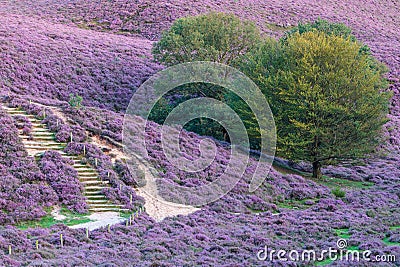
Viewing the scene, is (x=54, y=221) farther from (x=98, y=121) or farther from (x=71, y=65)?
(x=71, y=65)

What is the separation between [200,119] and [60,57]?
61.6ft

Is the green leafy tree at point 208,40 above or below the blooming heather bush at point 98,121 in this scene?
above

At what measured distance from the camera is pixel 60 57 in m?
53.8

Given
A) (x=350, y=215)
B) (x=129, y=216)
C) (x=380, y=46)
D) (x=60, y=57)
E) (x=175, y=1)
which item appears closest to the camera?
(x=129, y=216)

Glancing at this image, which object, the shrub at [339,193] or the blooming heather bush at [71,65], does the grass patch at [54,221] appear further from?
the blooming heather bush at [71,65]

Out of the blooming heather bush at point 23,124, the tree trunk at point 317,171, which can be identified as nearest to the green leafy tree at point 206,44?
the tree trunk at point 317,171

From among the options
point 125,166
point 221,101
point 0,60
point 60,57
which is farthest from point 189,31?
point 125,166

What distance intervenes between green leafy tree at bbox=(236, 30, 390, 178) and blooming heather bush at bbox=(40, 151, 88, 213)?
1552 centimetres

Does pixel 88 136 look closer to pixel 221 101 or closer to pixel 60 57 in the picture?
pixel 221 101

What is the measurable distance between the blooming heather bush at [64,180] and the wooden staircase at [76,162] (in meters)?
0.41

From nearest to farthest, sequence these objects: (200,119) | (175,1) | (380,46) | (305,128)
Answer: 1. (305,128)
2. (200,119)
3. (380,46)
4. (175,1)

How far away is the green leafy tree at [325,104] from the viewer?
3828cm

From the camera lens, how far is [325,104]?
38.2 metres
